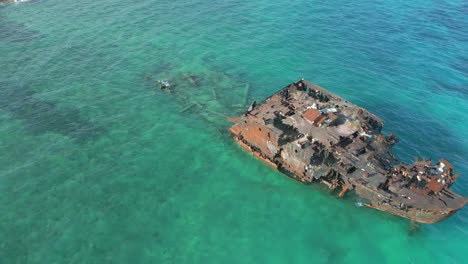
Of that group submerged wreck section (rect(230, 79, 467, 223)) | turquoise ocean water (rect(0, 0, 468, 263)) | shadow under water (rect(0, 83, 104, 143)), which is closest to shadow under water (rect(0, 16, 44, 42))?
turquoise ocean water (rect(0, 0, 468, 263))

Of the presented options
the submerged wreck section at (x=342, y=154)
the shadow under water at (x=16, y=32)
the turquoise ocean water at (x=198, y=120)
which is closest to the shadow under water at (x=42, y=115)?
the turquoise ocean water at (x=198, y=120)

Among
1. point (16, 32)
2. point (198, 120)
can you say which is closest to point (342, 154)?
point (198, 120)

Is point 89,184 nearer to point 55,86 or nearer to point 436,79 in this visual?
point 55,86

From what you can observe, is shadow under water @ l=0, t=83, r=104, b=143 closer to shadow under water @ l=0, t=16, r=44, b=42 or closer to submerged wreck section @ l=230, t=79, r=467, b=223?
shadow under water @ l=0, t=16, r=44, b=42

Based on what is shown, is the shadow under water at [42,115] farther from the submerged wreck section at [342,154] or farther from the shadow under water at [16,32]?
the submerged wreck section at [342,154]

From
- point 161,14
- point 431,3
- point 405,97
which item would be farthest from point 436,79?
point 161,14

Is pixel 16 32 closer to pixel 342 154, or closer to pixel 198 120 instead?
pixel 198 120
